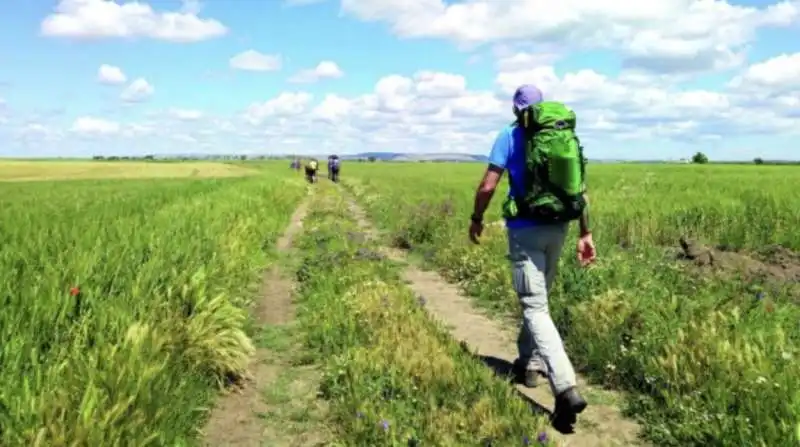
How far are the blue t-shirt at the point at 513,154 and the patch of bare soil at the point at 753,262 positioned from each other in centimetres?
563

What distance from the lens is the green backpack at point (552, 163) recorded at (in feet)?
16.9

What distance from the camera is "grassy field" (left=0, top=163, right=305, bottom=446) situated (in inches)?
148

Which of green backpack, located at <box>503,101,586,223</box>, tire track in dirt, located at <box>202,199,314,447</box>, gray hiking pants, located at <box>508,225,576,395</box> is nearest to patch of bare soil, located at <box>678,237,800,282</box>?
gray hiking pants, located at <box>508,225,576,395</box>

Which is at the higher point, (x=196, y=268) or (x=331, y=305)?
(x=196, y=268)

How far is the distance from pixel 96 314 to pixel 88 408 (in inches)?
53.7

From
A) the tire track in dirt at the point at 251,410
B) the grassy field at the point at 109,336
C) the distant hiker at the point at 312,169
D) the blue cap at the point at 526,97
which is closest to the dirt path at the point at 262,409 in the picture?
the tire track in dirt at the point at 251,410

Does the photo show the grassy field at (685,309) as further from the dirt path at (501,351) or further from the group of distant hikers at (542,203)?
the group of distant hikers at (542,203)

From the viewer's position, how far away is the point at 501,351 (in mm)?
7445

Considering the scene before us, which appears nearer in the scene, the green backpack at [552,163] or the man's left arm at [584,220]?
the green backpack at [552,163]

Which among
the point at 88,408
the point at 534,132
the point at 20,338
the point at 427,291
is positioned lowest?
the point at 427,291

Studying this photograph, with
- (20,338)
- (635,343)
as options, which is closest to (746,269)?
(635,343)

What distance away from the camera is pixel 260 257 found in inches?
519

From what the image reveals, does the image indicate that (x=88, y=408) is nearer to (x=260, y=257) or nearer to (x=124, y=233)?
(x=124, y=233)

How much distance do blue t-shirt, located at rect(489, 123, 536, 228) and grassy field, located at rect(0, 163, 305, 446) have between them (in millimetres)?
3000
